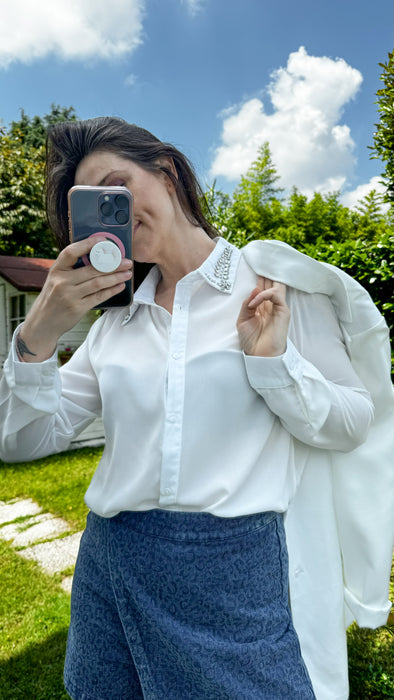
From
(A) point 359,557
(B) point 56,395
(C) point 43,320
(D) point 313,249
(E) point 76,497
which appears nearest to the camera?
(C) point 43,320

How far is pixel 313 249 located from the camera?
13.4 ft

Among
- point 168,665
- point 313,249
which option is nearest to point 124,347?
point 168,665

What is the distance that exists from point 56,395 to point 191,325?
0.35 metres

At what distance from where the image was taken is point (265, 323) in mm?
1061

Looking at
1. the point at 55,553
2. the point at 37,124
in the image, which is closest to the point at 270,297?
the point at 55,553

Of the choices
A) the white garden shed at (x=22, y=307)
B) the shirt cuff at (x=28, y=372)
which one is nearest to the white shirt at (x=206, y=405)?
the shirt cuff at (x=28, y=372)

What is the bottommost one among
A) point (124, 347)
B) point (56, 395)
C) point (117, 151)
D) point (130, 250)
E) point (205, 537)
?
point (205, 537)

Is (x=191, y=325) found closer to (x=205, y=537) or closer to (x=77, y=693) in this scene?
(x=205, y=537)

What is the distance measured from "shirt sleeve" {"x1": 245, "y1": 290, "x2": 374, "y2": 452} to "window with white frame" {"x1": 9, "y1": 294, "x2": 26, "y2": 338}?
699 centimetres

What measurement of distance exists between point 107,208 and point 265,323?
1.37 ft

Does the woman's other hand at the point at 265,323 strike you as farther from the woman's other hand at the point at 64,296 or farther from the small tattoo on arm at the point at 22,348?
the small tattoo on arm at the point at 22,348

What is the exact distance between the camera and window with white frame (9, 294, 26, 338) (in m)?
7.59

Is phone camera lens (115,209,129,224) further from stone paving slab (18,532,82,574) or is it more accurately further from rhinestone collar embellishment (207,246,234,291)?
stone paving slab (18,532,82,574)

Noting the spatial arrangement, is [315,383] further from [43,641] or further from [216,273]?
[43,641]
